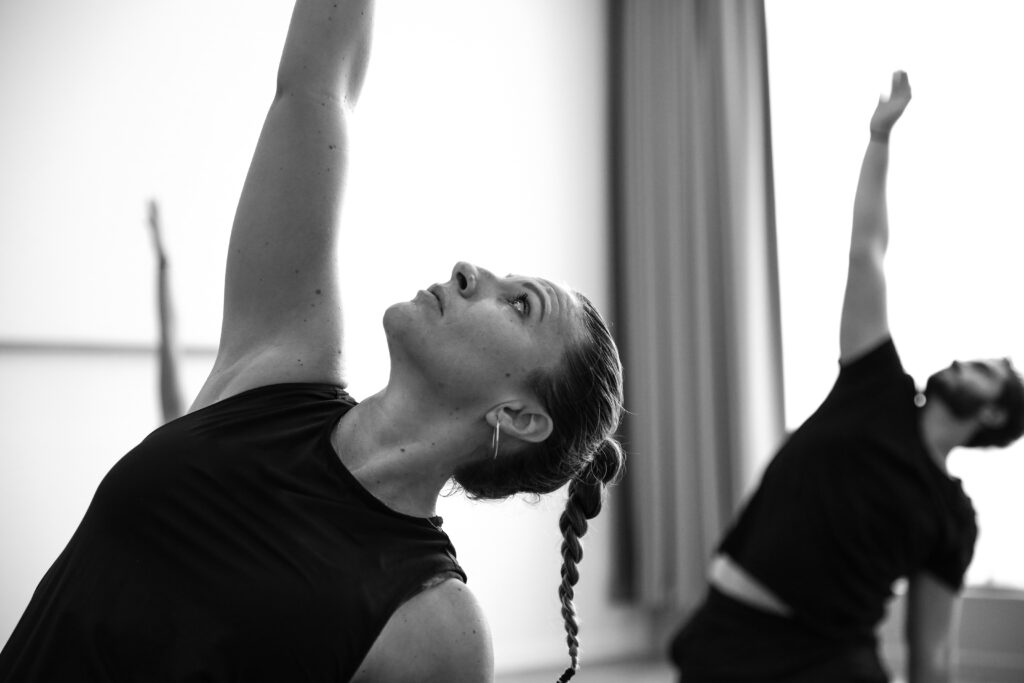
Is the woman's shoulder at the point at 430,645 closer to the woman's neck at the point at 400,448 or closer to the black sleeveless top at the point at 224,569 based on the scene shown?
the black sleeveless top at the point at 224,569

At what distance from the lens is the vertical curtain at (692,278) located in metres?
3.18

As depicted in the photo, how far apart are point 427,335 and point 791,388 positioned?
2090mm

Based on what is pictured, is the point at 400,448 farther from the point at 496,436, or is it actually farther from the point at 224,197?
the point at 224,197

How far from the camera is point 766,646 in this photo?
0.57m

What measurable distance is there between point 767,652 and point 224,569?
1.92 ft

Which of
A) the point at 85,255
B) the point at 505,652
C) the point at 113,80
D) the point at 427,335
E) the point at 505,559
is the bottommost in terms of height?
the point at 505,652

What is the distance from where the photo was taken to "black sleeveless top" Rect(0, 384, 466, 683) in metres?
0.94

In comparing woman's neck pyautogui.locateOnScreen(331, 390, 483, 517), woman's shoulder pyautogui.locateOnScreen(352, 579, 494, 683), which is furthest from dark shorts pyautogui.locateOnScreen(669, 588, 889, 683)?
woman's neck pyautogui.locateOnScreen(331, 390, 483, 517)

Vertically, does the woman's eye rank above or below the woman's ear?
above

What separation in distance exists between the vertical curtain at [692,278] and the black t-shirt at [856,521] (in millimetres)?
2437

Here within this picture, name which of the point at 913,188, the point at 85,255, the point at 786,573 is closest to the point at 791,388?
the point at 913,188

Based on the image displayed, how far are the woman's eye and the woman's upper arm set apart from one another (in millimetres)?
211

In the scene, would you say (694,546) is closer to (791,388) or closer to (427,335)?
(791,388)

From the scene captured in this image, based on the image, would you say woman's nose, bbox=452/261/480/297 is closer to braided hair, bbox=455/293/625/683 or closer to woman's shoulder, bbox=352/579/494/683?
braided hair, bbox=455/293/625/683
